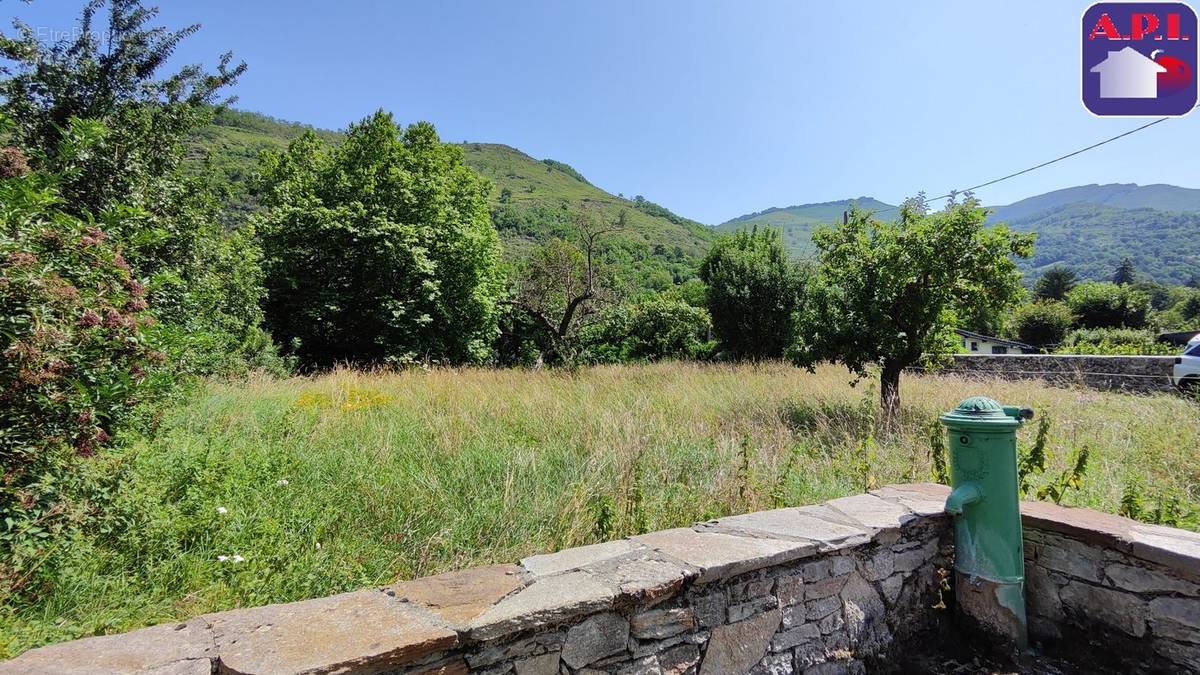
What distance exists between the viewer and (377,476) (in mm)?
3225

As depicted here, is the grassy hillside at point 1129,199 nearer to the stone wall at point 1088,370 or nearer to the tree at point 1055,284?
the tree at point 1055,284

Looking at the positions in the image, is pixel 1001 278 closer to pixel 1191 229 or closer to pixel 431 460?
pixel 431 460

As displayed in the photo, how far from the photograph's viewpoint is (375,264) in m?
12.5

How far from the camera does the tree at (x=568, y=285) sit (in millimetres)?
12438

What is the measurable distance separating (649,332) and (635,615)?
12.6 metres

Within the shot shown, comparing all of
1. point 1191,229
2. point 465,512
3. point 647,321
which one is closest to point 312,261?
point 647,321

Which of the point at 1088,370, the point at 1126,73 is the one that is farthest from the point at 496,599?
the point at 1088,370

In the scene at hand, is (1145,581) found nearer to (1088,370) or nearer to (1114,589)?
(1114,589)

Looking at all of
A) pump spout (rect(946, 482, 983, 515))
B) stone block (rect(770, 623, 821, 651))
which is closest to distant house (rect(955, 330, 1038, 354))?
pump spout (rect(946, 482, 983, 515))

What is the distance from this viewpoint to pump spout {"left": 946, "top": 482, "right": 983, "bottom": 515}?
7.04ft

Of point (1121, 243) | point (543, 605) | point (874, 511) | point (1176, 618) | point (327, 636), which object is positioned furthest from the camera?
point (1121, 243)

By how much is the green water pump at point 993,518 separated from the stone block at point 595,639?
1549 millimetres

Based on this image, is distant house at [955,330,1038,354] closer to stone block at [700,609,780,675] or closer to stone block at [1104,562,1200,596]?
stone block at [1104,562,1200,596]

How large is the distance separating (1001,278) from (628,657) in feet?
21.8
